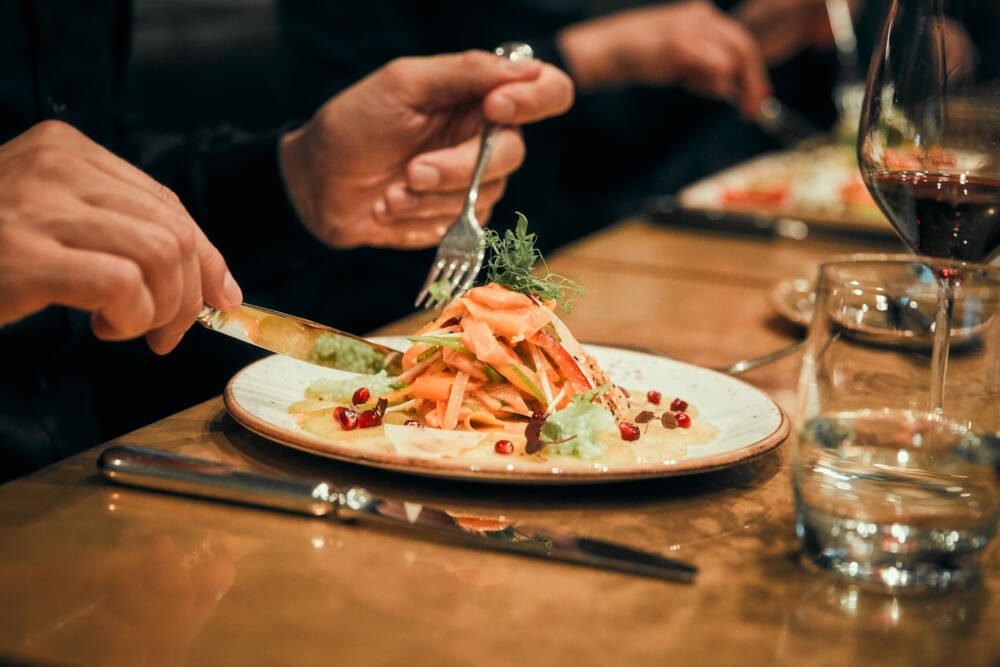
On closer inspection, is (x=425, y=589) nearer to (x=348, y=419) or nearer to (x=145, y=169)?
(x=348, y=419)

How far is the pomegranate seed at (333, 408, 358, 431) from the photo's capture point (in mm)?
1255

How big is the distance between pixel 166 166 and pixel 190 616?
158 centimetres

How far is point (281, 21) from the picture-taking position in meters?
3.46

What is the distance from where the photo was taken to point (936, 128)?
1217 mm

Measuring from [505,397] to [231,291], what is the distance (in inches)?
15.5

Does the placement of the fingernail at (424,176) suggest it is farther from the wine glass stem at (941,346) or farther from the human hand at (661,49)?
the human hand at (661,49)

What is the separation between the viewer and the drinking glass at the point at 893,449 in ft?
2.99

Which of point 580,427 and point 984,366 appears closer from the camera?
point 984,366

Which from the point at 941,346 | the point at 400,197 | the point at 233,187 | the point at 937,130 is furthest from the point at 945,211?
the point at 233,187

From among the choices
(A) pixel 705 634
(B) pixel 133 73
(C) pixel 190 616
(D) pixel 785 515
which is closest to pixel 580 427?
(D) pixel 785 515

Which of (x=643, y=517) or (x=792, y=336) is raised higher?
(x=643, y=517)

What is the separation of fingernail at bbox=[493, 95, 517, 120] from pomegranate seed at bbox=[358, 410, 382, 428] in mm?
936

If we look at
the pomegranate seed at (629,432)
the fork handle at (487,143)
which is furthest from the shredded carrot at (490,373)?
the fork handle at (487,143)

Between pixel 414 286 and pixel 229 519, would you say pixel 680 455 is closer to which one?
pixel 229 519
